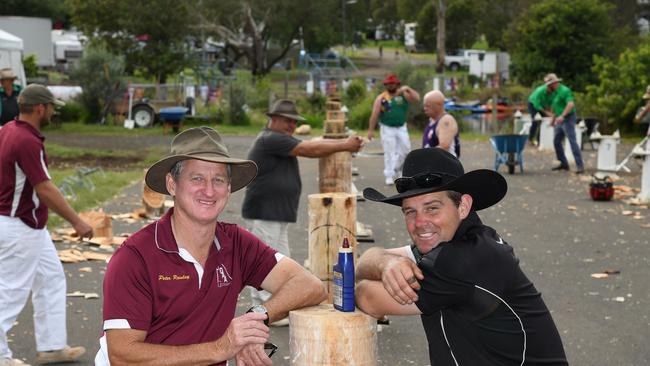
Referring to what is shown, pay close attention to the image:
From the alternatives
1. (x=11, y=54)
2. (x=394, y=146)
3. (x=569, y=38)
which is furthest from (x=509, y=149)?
(x=569, y=38)

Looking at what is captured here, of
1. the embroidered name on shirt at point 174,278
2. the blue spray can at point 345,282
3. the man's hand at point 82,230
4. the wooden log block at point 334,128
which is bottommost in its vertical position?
the man's hand at point 82,230

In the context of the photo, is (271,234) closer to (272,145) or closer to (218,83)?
(272,145)

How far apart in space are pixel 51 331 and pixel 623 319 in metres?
5.34

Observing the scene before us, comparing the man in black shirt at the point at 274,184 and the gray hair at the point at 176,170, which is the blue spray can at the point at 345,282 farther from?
the man in black shirt at the point at 274,184

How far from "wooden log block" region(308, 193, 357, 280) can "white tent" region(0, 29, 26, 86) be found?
68.7 ft

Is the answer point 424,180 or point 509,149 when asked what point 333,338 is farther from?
point 509,149

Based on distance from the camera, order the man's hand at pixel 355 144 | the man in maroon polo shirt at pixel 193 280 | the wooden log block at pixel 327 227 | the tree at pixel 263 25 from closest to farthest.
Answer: the man in maroon polo shirt at pixel 193 280 < the wooden log block at pixel 327 227 < the man's hand at pixel 355 144 < the tree at pixel 263 25

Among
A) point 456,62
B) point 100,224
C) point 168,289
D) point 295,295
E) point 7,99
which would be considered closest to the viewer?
point 168,289

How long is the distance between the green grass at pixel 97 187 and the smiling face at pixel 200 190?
10868 mm

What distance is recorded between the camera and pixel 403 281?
3.93 metres

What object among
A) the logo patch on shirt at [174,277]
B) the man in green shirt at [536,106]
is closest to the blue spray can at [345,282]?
the logo patch on shirt at [174,277]

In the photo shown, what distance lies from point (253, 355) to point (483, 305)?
0.97 m

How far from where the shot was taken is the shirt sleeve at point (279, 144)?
913 centimetres

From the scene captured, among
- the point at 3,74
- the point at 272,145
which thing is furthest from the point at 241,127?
the point at 272,145
